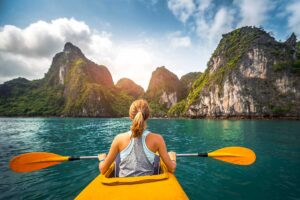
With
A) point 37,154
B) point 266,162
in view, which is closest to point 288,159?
point 266,162

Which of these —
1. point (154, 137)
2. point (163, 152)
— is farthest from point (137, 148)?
point (163, 152)

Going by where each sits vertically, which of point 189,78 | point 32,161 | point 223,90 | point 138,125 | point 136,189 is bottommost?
point 32,161

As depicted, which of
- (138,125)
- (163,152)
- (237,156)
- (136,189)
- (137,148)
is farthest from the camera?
(237,156)

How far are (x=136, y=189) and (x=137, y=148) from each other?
573 mm

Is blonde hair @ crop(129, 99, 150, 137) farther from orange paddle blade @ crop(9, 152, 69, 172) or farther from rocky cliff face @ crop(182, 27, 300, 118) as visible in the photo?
rocky cliff face @ crop(182, 27, 300, 118)

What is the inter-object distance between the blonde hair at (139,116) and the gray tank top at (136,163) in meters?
0.15

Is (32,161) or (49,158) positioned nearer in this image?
(32,161)

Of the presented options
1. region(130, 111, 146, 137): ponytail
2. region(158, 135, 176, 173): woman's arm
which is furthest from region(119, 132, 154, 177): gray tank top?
region(158, 135, 176, 173): woman's arm

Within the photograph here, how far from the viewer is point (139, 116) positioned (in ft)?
8.64

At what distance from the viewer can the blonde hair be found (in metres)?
2.60

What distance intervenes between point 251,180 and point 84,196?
20.3ft

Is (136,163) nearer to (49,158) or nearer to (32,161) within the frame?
(49,158)

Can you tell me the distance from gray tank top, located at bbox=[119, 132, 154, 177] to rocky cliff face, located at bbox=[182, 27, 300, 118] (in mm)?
76862

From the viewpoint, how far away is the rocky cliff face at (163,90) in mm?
160875
